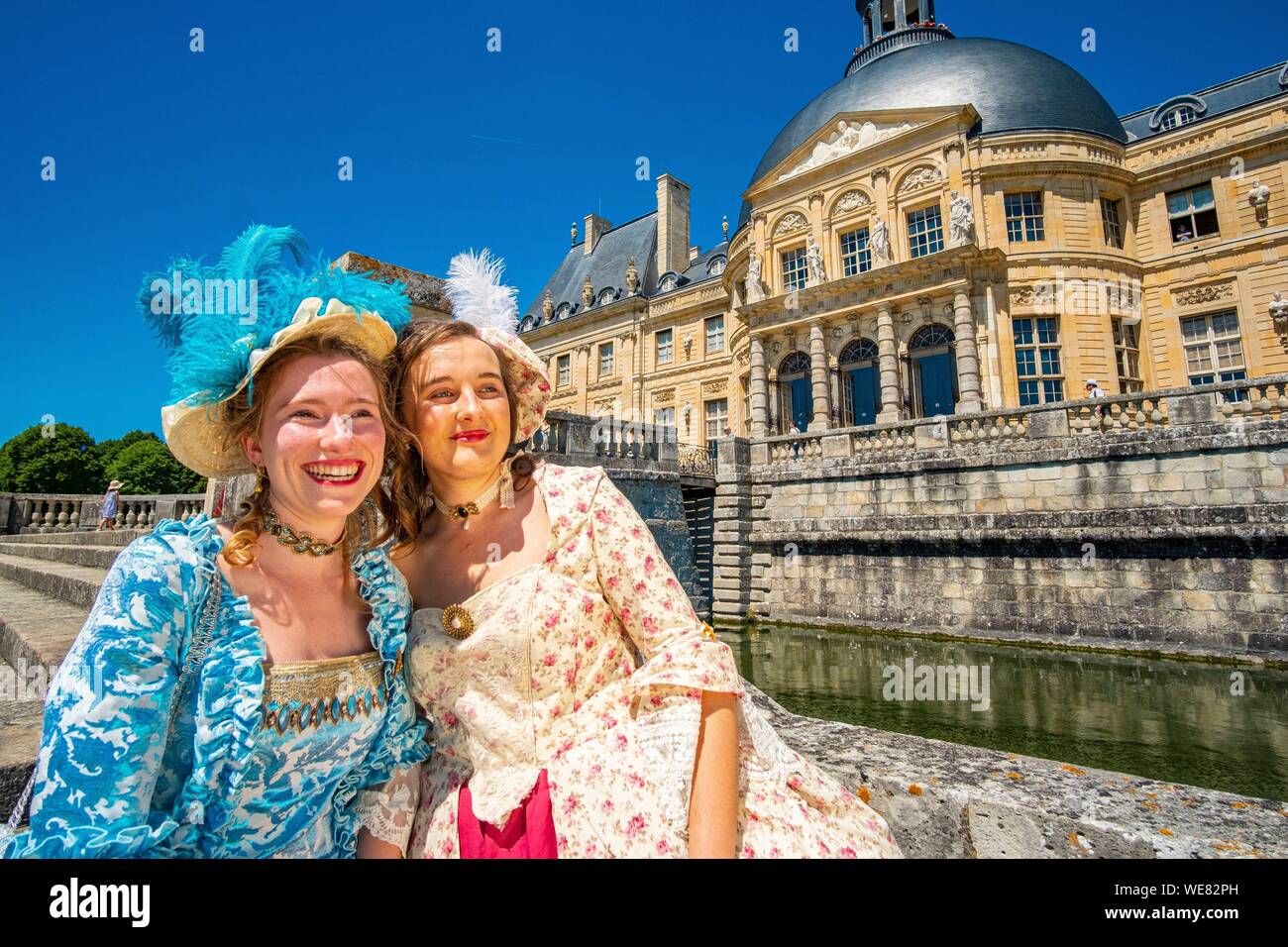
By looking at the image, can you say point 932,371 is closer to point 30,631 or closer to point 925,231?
point 925,231

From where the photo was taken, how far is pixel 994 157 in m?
20.1

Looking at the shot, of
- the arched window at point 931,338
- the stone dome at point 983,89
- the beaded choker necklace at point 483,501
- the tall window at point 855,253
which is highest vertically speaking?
the stone dome at point 983,89

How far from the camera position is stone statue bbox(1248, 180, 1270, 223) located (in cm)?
1808

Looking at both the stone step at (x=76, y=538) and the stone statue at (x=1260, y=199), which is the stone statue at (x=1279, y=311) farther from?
the stone step at (x=76, y=538)

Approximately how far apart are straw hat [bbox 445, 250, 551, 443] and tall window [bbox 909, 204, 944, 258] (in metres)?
21.5

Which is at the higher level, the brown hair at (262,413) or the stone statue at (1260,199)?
the stone statue at (1260,199)

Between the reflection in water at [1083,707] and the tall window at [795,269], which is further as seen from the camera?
the tall window at [795,269]

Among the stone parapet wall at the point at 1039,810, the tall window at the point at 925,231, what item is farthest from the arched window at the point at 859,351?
the stone parapet wall at the point at 1039,810

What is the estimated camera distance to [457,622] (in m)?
1.66

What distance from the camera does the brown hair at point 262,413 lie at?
1.42 m

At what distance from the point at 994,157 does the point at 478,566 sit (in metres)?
24.1

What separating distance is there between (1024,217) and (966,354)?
512 centimetres

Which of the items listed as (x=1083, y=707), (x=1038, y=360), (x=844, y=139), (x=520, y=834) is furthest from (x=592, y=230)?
(x=520, y=834)

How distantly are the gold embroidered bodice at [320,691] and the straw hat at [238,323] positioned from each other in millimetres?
546
